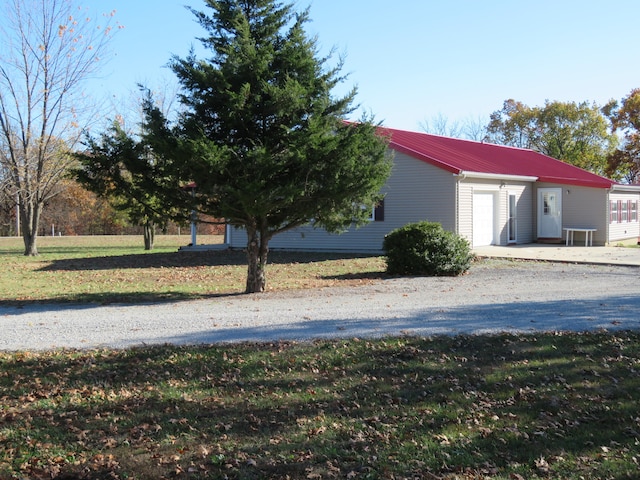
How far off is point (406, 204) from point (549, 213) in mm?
6885

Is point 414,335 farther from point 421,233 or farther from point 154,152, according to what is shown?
point 421,233

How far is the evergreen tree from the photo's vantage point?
1185cm

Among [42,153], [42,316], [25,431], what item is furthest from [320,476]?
[42,153]

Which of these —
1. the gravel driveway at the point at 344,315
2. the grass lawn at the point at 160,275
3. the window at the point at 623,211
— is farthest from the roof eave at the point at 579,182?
the gravel driveway at the point at 344,315

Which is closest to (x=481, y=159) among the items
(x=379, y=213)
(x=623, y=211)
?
(x=379, y=213)

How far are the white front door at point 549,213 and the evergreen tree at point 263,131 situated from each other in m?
15.0

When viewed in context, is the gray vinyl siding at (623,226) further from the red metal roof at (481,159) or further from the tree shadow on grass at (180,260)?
the tree shadow on grass at (180,260)

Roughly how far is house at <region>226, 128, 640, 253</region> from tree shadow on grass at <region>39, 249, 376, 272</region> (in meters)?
1.11

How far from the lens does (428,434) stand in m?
5.49

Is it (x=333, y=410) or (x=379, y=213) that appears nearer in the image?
(x=333, y=410)

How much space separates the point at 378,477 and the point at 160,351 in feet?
12.8

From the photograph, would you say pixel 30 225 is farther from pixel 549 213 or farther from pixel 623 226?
pixel 623 226

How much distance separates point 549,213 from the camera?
86.0 feet

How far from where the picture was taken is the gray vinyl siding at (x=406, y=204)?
22.1 meters
